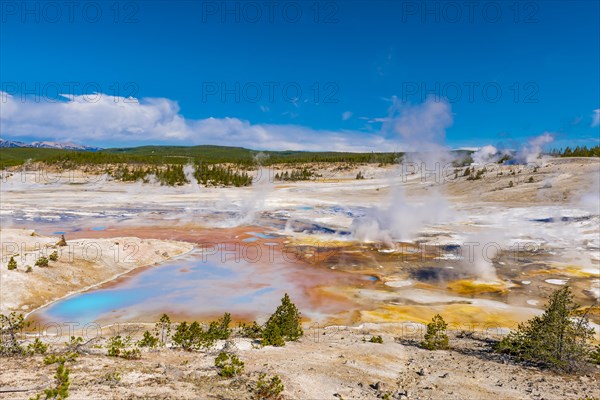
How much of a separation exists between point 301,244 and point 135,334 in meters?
14.6

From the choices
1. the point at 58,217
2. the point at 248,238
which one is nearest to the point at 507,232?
the point at 248,238

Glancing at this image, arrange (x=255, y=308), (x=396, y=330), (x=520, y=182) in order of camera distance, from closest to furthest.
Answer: (x=396, y=330) → (x=255, y=308) → (x=520, y=182)

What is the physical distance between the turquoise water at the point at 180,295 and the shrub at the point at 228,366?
5.92 meters

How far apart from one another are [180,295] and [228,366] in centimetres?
832

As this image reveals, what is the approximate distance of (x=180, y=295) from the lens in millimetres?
15656

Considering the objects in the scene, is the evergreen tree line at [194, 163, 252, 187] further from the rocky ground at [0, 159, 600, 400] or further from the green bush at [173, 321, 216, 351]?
the green bush at [173, 321, 216, 351]

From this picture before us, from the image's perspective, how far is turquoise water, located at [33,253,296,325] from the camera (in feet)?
45.2

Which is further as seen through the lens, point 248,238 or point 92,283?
point 248,238

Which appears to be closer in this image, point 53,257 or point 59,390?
point 59,390

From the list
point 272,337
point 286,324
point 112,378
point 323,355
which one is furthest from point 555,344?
point 112,378

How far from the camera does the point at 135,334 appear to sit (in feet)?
37.6

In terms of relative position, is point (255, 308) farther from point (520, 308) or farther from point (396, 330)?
point (520, 308)

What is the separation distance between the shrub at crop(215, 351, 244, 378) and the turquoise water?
5919 mm

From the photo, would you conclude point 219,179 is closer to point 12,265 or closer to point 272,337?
point 12,265
